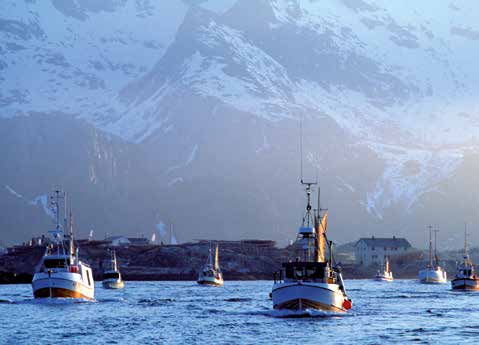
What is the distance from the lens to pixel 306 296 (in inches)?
4215

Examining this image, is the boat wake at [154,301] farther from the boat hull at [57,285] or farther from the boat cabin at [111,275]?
the boat cabin at [111,275]

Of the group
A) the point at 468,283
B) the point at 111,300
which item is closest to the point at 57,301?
the point at 111,300

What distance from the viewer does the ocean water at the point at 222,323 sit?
93.5 metres

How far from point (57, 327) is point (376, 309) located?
39.6 meters

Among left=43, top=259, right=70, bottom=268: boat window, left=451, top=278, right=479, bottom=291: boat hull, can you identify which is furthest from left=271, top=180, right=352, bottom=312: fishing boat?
left=451, top=278, right=479, bottom=291: boat hull

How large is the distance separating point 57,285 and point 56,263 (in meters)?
2.32

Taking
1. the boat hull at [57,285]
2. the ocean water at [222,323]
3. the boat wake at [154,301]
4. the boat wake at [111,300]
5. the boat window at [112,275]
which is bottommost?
the ocean water at [222,323]

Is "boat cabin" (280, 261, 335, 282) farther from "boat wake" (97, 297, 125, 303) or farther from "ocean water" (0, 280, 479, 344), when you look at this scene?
"boat wake" (97, 297, 125, 303)

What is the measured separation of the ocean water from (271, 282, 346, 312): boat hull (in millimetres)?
1046

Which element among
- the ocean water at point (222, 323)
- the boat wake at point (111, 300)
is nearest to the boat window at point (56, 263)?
the ocean water at point (222, 323)

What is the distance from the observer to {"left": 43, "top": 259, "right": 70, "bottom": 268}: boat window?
130m

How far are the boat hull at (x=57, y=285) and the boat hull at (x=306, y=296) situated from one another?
2897cm

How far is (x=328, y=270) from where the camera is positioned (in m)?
108

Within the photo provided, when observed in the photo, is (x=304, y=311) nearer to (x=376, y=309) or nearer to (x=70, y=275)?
(x=376, y=309)
